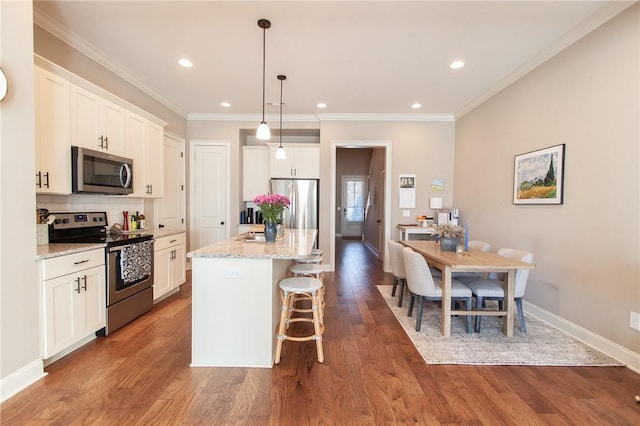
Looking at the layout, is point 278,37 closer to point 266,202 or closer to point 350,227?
point 266,202

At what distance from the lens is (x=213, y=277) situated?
2.17m

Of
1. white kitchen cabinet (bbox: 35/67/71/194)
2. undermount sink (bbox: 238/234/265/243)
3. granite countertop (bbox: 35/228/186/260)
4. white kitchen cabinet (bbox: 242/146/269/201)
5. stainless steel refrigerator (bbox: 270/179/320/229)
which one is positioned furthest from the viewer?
white kitchen cabinet (bbox: 242/146/269/201)

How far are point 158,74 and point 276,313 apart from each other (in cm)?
331

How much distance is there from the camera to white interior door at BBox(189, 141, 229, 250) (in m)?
5.17

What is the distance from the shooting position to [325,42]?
109 inches

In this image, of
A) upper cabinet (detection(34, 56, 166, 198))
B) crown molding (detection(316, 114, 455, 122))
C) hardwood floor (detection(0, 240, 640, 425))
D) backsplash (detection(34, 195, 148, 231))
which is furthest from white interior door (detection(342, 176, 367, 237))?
hardwood floor (detection(0, 240, 640, 425))

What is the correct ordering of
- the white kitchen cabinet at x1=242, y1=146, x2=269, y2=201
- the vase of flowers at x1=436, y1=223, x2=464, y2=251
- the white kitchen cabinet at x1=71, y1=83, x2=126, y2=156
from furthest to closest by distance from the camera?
the white kitchen cabinet at x1=242, y1=146, x2=269, y2=201
the vase of flowers at x1=436, y1=223, x2=464, y2=251
the white kitchen cabinet at x1=71, y1=83, x2=126, y2=156

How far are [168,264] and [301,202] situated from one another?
7.92 feet

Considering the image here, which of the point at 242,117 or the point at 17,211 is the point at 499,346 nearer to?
the point at 17,211

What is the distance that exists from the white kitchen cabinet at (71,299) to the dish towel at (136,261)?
0.70 feet

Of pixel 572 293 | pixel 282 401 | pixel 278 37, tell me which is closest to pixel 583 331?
pixel 572 293

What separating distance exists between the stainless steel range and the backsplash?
10cm

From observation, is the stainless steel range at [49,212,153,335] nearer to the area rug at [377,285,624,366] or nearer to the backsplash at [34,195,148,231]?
the backsplash at [34,195,148,231]

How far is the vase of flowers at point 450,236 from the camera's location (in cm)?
316
